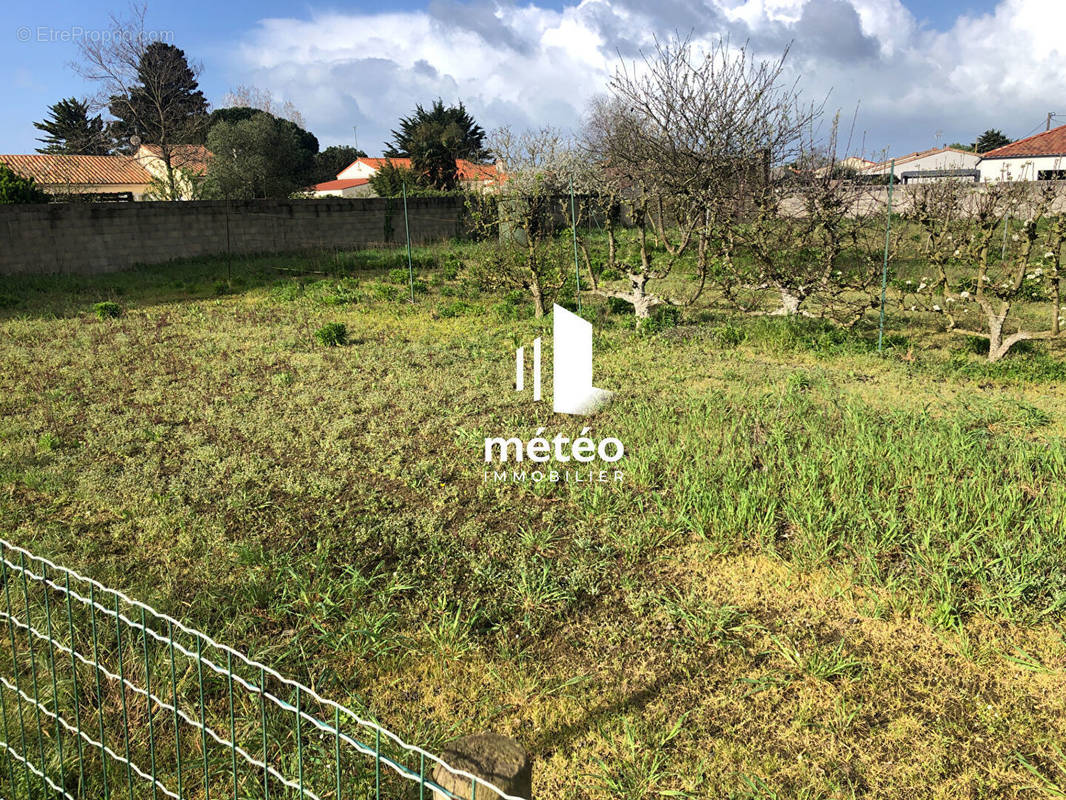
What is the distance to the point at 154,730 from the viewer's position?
270 centimetres

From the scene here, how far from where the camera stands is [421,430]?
5.66 metres

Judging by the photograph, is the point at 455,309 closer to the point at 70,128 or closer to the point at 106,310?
the point at 106,310

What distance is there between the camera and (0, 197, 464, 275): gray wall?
12469mm

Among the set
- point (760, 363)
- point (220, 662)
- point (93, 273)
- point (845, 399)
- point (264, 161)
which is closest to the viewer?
point (220, 662)

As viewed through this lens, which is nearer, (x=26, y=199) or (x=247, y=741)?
(x=247, y=741)

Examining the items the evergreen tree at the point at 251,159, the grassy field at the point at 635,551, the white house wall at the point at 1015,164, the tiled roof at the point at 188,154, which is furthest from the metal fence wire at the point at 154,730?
the tiled roof at the point at 188,154

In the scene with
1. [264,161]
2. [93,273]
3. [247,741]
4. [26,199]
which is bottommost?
[247,741]

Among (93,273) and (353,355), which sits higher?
(93,273)

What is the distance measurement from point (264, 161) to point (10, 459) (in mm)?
23671

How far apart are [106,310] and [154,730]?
28.9 feet

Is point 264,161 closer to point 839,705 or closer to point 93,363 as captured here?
point 93,363

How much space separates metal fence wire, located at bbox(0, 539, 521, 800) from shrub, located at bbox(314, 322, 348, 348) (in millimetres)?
5503

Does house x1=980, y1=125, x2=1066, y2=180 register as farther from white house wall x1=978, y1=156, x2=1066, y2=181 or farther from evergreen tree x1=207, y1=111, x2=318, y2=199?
evergreen tree x1=207, y1=111, x2=318, y2=199

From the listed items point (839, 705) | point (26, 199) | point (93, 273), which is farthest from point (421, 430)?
point (26, 199)
